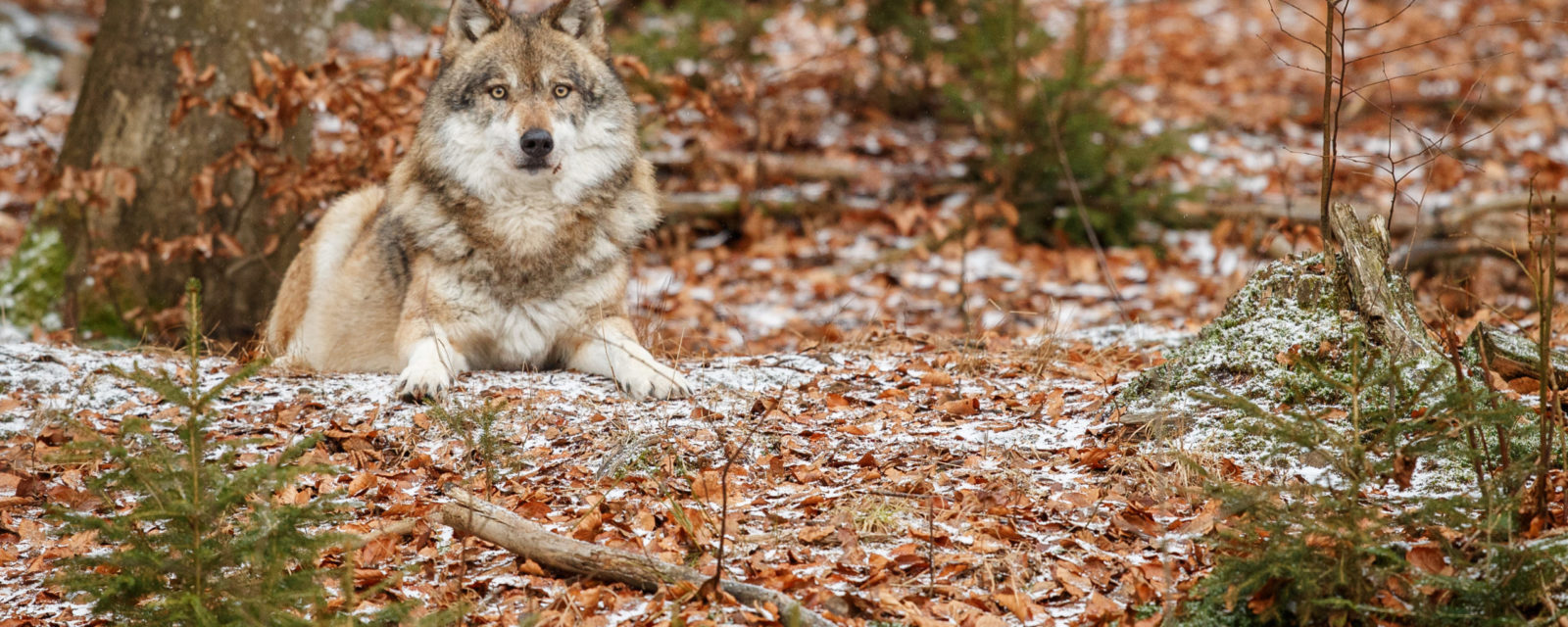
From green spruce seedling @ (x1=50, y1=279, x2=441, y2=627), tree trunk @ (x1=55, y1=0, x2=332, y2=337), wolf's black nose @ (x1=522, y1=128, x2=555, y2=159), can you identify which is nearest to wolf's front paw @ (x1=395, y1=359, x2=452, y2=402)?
wolf's black nose @ (x1=522, y1=128, x2=555, y2=159)

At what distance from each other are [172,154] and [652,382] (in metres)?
4.03

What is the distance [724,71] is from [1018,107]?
2.52 meters

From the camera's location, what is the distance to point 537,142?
510cm

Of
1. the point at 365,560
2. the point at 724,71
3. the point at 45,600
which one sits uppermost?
the point at 724,71

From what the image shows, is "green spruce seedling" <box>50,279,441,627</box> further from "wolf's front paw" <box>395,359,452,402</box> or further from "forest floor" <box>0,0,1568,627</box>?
"wolf's front paw" <box>395,359,452,402</box>

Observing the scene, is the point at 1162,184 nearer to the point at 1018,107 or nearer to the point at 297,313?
the point at 1018,107

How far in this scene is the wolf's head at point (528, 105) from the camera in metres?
5.20

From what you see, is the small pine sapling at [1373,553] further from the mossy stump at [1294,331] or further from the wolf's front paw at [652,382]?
the wolf's front paw at [652,382]

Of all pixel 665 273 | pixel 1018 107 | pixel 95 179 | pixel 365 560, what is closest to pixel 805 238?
pixel 665 273

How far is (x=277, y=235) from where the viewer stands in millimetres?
7359

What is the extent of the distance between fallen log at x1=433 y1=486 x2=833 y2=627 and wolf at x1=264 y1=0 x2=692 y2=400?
1.58m

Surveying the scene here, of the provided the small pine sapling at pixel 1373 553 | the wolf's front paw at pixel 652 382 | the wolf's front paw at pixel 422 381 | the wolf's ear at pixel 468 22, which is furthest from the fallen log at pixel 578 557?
the wolf's ear at pixel 468 22

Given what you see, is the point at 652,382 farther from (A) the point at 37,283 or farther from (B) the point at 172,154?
(A) the point at 37,283

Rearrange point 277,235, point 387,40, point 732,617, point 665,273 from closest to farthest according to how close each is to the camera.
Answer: point 732,617 < point 277,235 < point 665,273 < point 387,40
